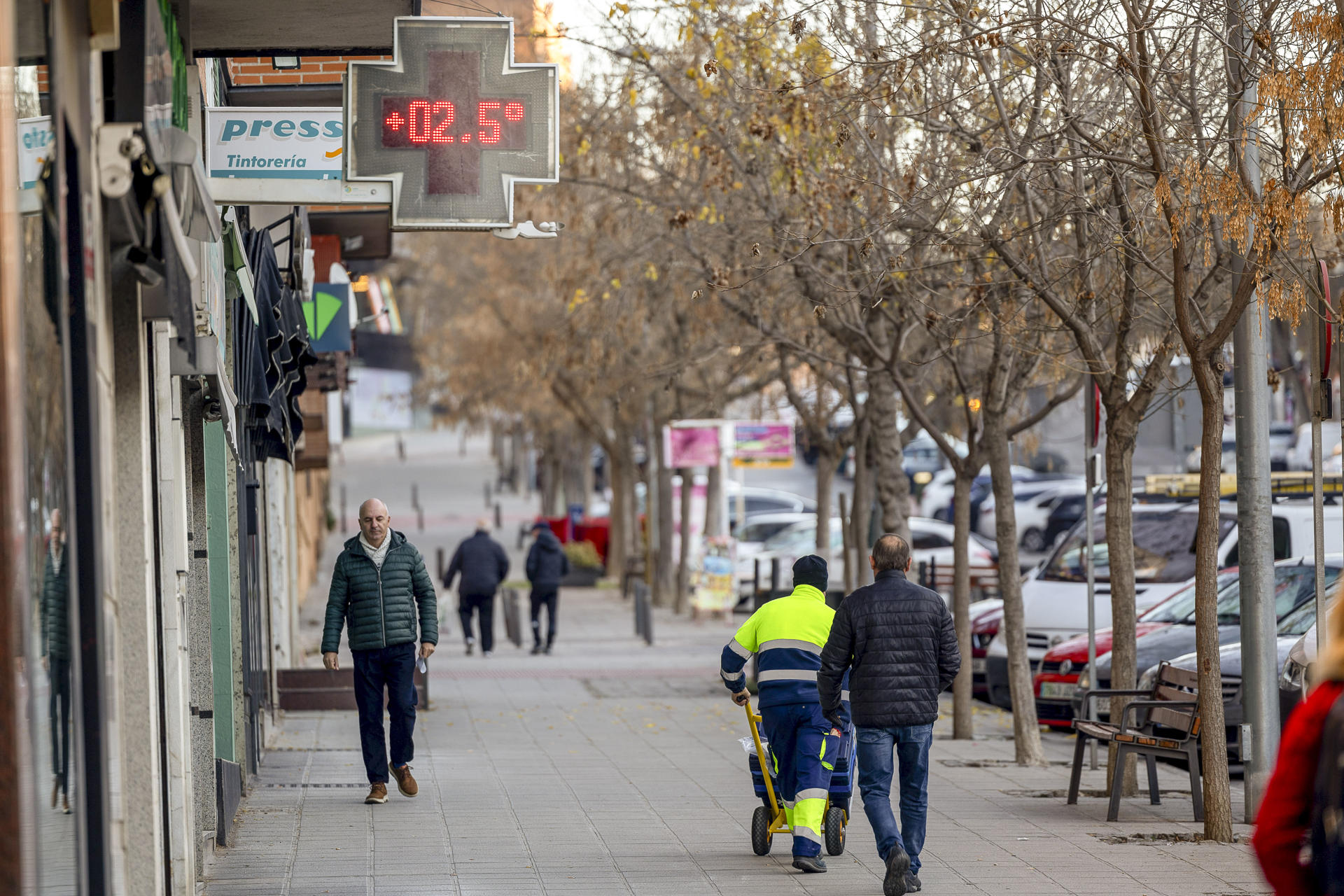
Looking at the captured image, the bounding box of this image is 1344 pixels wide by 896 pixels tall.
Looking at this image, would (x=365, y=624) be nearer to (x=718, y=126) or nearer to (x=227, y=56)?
(x=227, y=56)

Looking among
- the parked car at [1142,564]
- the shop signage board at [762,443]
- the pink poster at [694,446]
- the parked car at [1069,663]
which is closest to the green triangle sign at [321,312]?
the parked car at [1142,564]

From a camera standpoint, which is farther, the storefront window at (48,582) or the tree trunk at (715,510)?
the tree trunk at (715,510)

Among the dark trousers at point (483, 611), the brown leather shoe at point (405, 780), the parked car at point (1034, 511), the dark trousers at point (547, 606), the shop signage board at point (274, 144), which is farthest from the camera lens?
the parked car at point (1034, 511)

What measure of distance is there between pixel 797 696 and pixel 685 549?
2115 cm

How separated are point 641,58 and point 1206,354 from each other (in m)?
5.43

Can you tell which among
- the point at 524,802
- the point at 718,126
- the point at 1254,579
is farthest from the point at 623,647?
the point at 1254,579

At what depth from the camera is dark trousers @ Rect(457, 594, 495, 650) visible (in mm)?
22328

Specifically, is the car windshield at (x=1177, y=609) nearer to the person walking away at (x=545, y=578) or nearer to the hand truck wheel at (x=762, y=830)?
the hand truck wheel at (x=762, y=830)

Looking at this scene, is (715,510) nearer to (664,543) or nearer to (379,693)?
(664,543)

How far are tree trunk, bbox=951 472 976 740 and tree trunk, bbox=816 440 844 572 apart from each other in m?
7.17

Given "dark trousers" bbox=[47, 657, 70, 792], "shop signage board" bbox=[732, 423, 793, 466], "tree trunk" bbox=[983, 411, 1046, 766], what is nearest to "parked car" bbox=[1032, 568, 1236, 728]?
"tree trunk" bbox=[983, 411, 1046, 766]

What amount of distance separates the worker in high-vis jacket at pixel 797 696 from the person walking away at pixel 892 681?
0.31 m

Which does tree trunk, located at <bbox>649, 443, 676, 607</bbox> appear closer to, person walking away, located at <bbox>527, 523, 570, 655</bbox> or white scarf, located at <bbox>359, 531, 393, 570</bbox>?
person walking away, located at <bbox>527, 523, 570, 655</bbox>

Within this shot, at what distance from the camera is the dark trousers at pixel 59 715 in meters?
4.28
